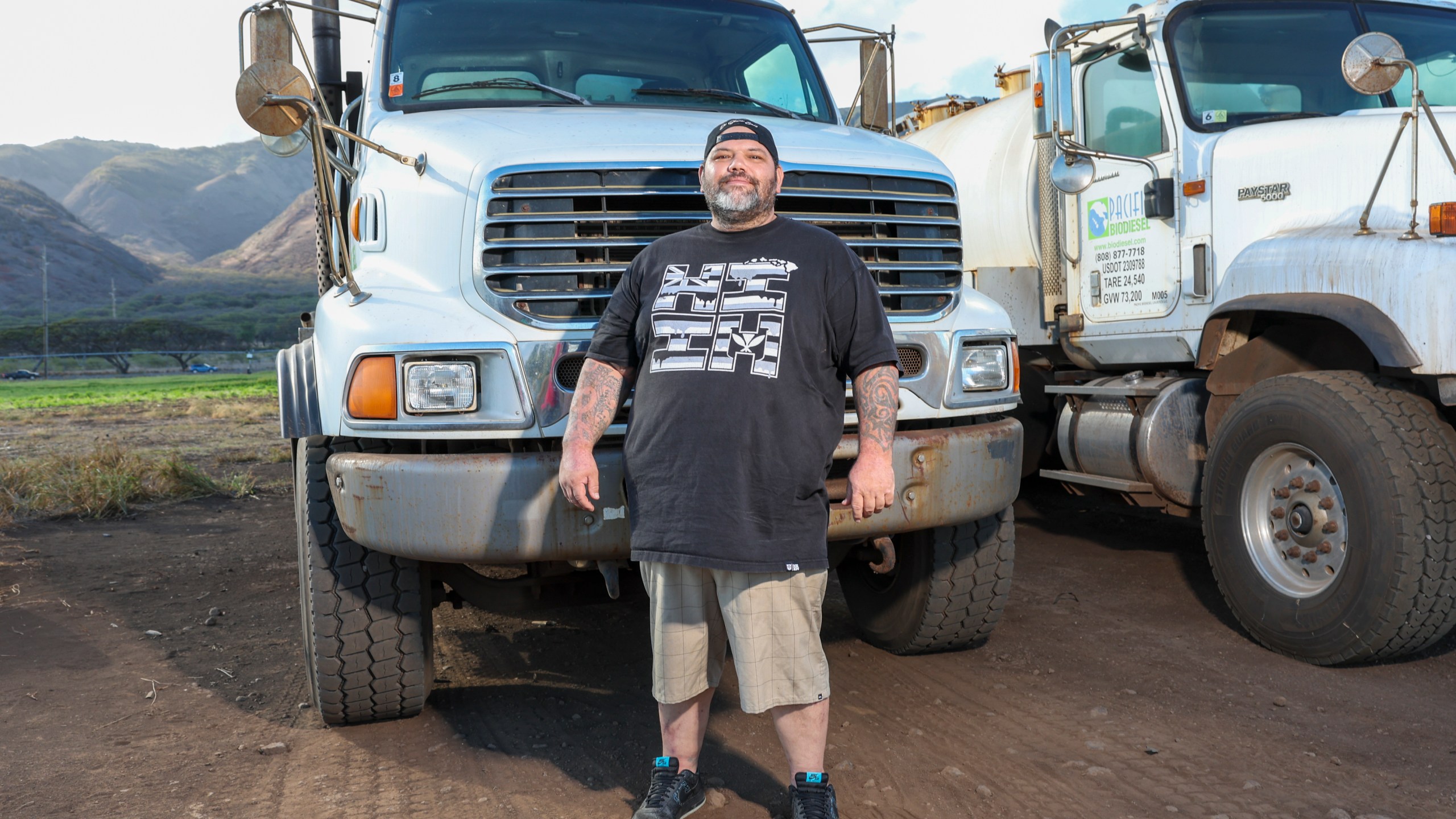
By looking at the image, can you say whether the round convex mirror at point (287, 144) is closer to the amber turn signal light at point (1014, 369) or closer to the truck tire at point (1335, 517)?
the amber turn signal light at point (1014, 369)

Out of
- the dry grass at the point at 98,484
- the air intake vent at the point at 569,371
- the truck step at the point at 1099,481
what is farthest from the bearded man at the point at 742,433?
the dry grass at the point at 98,484

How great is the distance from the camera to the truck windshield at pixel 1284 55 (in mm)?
5910

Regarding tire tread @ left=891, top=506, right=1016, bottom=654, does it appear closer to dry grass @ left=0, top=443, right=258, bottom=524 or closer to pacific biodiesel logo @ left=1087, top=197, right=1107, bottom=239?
pacific biodiesel logo @ left=1087, top=197, right=1107, bottom=239

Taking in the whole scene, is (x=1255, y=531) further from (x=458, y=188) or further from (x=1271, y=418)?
(x=458, y=188)

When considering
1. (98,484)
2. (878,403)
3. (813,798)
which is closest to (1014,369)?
(878,403)

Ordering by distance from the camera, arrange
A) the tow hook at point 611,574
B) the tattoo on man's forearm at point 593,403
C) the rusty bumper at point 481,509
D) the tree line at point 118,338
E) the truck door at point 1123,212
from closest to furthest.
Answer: the tattoo on man's forearm at point 593,403 < the rusty bumper at point 481,509 < the tow hook at point 611,574 < the truck door at point 1123,212 < the tree line at point 118,338

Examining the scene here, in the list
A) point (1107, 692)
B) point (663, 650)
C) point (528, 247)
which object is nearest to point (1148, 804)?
point (1107, 692)

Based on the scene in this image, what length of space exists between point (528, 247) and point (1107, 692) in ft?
8.85

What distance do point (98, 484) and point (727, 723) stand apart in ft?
24.0

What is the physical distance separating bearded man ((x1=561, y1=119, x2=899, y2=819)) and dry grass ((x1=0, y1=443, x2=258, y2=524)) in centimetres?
733

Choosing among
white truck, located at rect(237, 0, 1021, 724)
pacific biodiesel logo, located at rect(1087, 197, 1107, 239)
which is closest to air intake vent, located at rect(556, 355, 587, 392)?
white truck, located at rect(237, 0, 1021, 724)

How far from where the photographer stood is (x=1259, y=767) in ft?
12.4

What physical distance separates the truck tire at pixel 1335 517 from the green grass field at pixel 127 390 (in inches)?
1097

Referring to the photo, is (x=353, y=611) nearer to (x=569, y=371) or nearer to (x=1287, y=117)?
(x=569, y=371)
